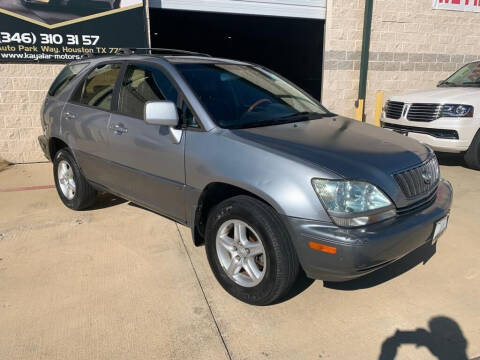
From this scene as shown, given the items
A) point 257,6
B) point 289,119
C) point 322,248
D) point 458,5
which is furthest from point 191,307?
point 458,5

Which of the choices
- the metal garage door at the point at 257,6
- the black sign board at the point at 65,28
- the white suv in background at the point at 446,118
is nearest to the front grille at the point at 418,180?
the white suv in background at the point at 446,118

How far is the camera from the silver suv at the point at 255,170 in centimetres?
243

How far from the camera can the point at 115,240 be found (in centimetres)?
398

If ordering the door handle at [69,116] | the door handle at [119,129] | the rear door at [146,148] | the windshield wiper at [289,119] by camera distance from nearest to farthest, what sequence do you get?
1. the windshield wiper at [289,119]
2. the rear door at [146,148]
3. the door handle at [119,129]
4. the door handle at [69,116]

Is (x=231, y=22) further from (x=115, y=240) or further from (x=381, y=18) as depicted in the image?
→ (x=115, y=240)

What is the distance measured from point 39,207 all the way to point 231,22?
44.4 feet

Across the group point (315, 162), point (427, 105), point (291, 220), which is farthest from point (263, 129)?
point (427, 105)

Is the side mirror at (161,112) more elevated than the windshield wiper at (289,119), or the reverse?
the side mirror at (161,112)

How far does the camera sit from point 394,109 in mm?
7000

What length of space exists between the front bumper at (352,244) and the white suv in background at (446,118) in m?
4.14

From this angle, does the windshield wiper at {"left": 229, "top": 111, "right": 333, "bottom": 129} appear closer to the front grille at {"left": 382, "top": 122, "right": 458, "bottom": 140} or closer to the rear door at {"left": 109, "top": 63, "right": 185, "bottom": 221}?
the rear door at {"left": 109, "top": 63, "right": 185, "bottom": 221}

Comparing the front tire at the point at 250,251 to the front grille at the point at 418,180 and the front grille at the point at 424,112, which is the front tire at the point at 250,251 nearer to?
the front grille at the point at 418,180

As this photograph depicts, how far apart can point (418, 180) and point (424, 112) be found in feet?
13.5

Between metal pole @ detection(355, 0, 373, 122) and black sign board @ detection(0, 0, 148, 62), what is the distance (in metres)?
4.71
